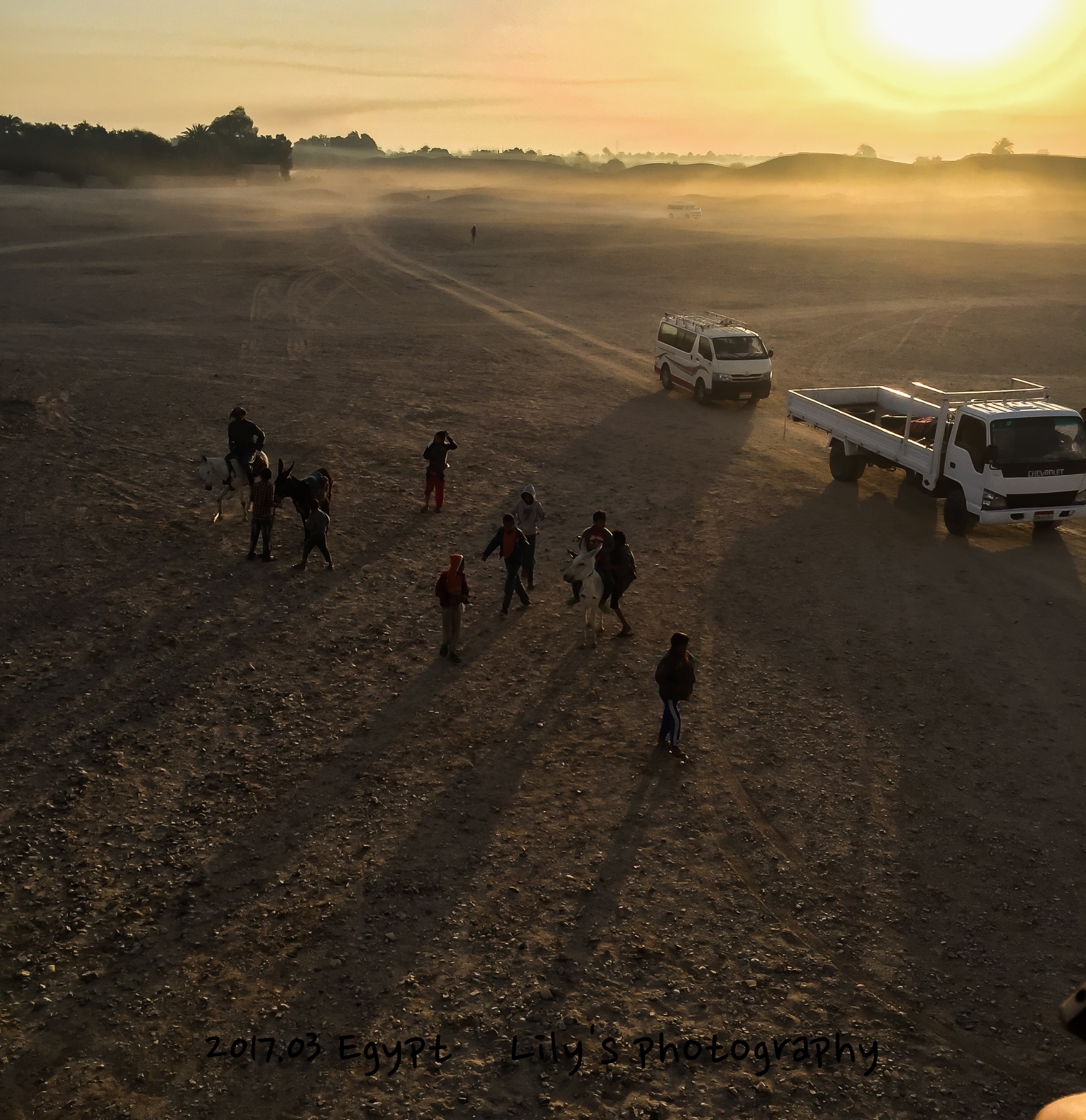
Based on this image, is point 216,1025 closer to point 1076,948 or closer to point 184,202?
point 1076,948

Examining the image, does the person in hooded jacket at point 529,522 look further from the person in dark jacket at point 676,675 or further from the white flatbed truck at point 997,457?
the white flatbed truck at point 997,457

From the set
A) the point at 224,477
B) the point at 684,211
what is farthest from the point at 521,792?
the point at 684,211

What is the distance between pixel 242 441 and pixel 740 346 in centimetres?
1518

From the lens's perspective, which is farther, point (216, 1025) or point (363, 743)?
point (363, 743)

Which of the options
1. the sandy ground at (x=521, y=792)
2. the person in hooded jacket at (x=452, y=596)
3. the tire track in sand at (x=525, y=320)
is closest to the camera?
the sandy ground at (x=521, y=792)

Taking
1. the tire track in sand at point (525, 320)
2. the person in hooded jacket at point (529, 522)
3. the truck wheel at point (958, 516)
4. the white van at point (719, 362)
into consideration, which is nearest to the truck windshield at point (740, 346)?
the white van at point (719, 362)

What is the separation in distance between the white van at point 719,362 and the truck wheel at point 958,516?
983 cm

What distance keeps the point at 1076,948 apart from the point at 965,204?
12866cm

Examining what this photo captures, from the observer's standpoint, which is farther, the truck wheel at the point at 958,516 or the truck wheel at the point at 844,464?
the truck wheel at the point at 844,464

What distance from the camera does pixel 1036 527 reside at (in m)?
17.8

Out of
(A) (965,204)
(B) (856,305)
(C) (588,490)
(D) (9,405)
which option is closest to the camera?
(C) (588,490)

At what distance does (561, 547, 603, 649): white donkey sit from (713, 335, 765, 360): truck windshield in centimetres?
1556

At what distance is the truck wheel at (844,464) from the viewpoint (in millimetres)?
20156

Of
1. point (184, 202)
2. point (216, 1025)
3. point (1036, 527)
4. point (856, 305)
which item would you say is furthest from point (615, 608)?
point (184, 202)
